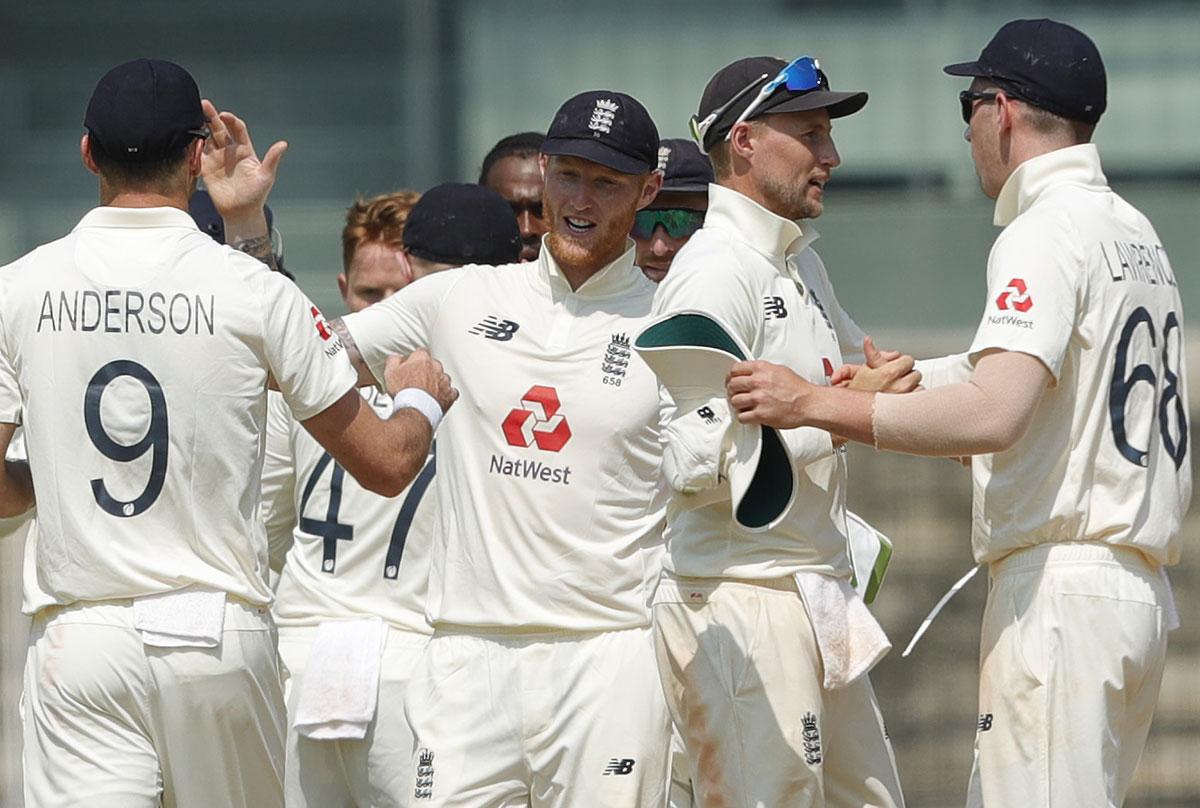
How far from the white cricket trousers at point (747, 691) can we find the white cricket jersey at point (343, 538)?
1.15m

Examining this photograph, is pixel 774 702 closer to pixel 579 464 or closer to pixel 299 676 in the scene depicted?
pixel 579 464

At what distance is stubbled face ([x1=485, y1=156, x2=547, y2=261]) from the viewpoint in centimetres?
732

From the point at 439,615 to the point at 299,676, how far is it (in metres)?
0.92

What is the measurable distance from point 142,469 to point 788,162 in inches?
76.3

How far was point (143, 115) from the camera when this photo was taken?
4.86 m

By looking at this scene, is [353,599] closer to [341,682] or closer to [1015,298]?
[341,682]

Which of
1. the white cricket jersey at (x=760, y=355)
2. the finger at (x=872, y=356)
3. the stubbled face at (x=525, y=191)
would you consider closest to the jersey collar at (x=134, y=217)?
the white cricket jersey at (x=760, y=355)

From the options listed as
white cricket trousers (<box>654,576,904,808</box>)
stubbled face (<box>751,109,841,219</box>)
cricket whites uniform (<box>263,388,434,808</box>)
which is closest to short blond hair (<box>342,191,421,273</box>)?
cricket whites uniform (<box>263,388,434,808</box>)

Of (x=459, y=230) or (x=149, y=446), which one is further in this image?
(x=459, y=230)

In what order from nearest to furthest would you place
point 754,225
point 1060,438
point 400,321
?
point 1060,438 < point 754,225 < point 400,321

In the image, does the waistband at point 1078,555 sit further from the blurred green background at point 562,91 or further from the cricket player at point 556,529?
the blurred green background at point 562,91

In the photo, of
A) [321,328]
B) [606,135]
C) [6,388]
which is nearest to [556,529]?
[321,328]

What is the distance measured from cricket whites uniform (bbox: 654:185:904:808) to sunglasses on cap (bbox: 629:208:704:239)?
1.35 m

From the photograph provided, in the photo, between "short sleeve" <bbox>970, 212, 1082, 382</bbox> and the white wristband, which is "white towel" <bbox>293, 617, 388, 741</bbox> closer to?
the white wristband
